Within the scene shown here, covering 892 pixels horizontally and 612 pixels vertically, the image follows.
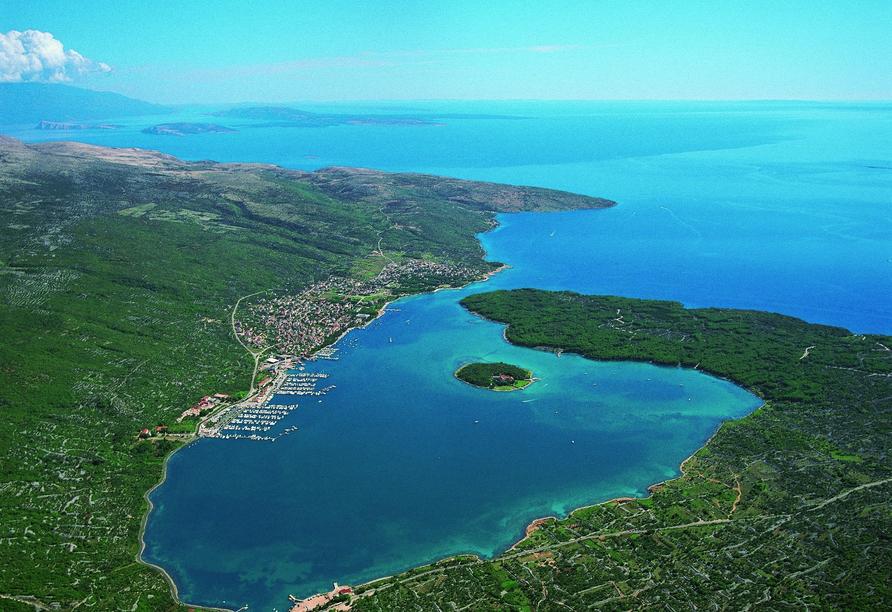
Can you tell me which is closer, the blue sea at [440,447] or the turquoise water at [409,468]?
the turquoise water at [409,468]

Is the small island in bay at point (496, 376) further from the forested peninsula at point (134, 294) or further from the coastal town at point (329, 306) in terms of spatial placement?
the forested peninsula at point (134, 294)

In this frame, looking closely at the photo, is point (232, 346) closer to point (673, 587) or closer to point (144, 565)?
point (144, 565)

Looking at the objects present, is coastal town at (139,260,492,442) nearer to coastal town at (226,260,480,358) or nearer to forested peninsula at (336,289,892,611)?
coastal town at (226,260,480,358)

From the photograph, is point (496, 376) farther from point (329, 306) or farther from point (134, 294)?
point (134, 294)

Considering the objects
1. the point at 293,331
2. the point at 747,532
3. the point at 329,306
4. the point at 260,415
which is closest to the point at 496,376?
the point at 260,415

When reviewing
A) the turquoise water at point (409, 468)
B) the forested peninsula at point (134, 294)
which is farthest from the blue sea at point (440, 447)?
the forested peninsula at point (134, 294)

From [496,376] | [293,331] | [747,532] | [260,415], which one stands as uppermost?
[293,331]

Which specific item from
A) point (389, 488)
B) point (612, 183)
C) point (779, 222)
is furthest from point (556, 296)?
point (612, 183)
